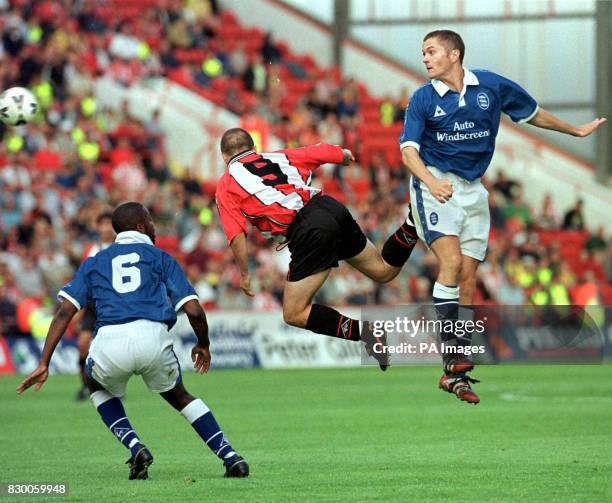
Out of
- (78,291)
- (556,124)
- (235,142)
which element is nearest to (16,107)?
(235,142)

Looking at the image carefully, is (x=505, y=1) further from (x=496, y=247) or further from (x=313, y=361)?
(x=313, y=361)

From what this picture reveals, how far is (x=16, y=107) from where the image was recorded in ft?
38.3

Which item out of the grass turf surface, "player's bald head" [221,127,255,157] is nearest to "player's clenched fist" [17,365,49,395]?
the grass turf surface

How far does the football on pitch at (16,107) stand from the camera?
11539mm

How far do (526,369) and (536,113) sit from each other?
12.8m

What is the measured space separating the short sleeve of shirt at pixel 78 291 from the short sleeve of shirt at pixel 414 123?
2.46 meters

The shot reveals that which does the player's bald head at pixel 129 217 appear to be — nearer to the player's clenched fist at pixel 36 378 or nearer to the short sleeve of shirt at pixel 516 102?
the player's clenched fist at pixel 36 378

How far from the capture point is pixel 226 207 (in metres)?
10.3

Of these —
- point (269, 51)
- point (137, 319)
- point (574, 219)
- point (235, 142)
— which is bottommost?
point (574, 219)

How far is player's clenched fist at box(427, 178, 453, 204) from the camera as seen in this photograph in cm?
938

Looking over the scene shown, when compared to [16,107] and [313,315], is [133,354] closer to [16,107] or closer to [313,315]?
[313,315]

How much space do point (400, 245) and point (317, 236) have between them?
0.84m

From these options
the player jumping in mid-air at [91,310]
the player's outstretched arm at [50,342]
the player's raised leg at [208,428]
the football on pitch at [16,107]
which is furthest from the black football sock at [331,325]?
the player jumping in mid-air at [91,310]

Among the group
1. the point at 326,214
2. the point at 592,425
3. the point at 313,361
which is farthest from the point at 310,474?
the point at 313,361
